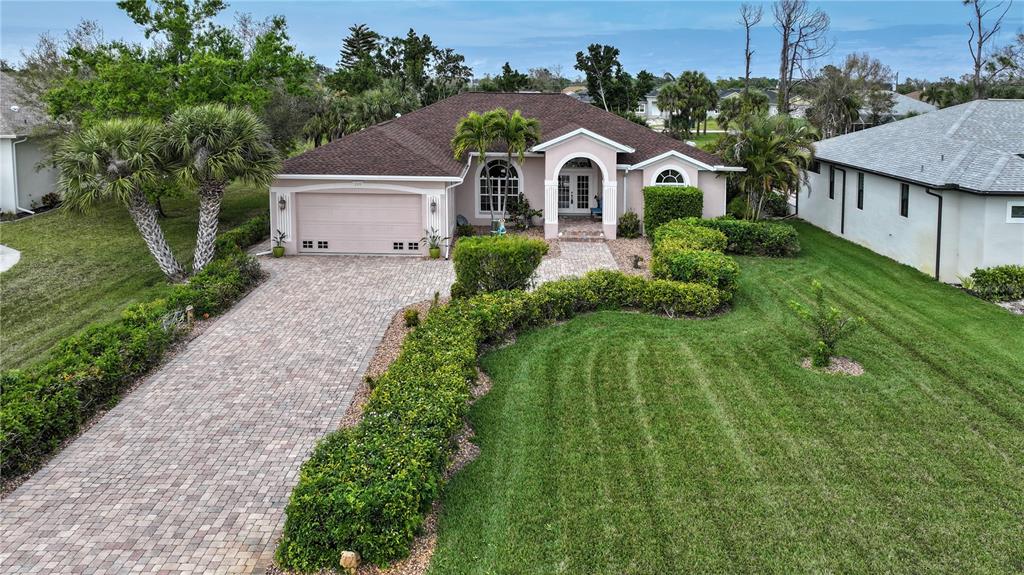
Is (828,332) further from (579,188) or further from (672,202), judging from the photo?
(579,188)

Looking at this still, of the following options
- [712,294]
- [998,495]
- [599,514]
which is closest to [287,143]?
[712,294]

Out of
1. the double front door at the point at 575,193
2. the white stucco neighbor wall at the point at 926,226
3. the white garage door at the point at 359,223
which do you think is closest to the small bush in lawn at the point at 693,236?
the white stucco neighbor wall at the point at 926,226

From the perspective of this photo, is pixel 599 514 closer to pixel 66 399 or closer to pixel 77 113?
pixel 66 399

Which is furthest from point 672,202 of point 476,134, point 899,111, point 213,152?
point 899,111

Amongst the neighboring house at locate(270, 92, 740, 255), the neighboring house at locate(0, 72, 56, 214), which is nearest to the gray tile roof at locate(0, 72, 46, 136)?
the neighboring house at locate(0, 72, 56, 214)

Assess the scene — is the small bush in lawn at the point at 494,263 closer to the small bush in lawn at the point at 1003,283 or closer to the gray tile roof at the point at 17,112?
the small bush in lawn at the point at 1003,283

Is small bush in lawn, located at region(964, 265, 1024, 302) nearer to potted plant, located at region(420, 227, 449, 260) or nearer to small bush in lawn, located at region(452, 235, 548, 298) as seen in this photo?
small bush in lawn, located at region(452, 235, 548, 298)
